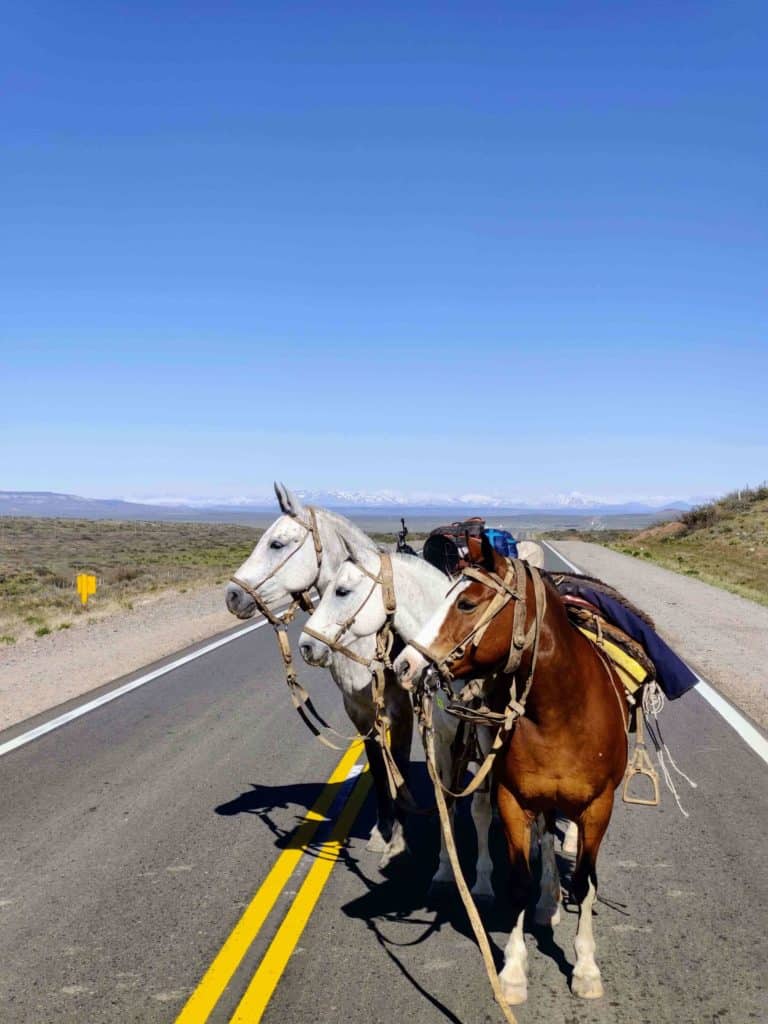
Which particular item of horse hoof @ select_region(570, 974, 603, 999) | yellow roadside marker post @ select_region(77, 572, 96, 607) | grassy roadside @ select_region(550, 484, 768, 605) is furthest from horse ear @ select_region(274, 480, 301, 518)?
grassy roadside @ select_region(550, 484, 768, 605)

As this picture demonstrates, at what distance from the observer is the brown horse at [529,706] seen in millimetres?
4539

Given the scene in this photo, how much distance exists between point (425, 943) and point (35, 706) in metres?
8.10

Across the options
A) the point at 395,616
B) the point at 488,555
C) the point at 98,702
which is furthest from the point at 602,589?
the point at 98,702

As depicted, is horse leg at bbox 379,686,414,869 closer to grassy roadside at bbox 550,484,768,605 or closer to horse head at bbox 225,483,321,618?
horse head at bbox 225,483,321,618

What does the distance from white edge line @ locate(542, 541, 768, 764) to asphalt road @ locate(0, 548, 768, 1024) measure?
1.13 feet

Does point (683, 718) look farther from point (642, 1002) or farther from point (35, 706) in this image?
point (35, 706)

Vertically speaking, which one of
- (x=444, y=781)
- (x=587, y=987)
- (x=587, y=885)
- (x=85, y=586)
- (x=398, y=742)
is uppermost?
(x=398, y=742)

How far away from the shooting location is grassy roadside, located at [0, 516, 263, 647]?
942 inches

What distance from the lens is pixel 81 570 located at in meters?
44.7

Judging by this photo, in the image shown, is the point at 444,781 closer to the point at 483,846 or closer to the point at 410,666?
the point at 483,846

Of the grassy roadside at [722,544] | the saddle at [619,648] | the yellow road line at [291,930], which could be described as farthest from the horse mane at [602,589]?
the grassy roadside at [722,544]

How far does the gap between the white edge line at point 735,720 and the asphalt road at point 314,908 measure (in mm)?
346

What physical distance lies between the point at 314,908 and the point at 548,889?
1.36m

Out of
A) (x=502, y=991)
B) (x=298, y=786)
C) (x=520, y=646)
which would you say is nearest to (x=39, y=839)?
(x=298, y=786)
